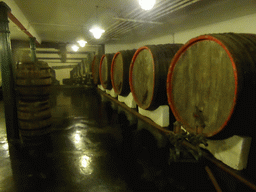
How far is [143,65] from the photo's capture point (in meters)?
3.25

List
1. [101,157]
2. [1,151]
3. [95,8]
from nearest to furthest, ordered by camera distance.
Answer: [101,157]
[1,151]
[95,8]

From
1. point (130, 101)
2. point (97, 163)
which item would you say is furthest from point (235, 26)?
point (97, 163)

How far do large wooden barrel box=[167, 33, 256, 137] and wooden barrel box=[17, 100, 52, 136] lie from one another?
6.90 ft

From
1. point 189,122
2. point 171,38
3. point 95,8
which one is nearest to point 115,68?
point 95,8

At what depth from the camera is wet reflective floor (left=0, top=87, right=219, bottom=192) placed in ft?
5.92

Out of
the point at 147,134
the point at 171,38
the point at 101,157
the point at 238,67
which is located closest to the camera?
the point at 238,67

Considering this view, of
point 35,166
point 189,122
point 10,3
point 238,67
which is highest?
point 10,3

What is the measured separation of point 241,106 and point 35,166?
2231mm

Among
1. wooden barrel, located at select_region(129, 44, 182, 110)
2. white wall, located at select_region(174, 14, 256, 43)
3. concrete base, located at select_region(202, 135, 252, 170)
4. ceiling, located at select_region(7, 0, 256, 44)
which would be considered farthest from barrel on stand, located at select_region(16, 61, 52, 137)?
white wall, located at select_region(174, 14, 256, 43)

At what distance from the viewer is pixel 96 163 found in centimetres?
221

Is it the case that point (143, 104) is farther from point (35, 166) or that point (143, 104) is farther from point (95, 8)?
point (95, 8)

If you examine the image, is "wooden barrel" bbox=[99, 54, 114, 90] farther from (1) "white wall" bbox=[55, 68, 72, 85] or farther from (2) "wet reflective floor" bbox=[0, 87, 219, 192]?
(1) "white wall" bbox=[55, 68, 72, 85]

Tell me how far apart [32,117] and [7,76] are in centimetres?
76

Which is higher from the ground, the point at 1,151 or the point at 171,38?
the point at 171,38
